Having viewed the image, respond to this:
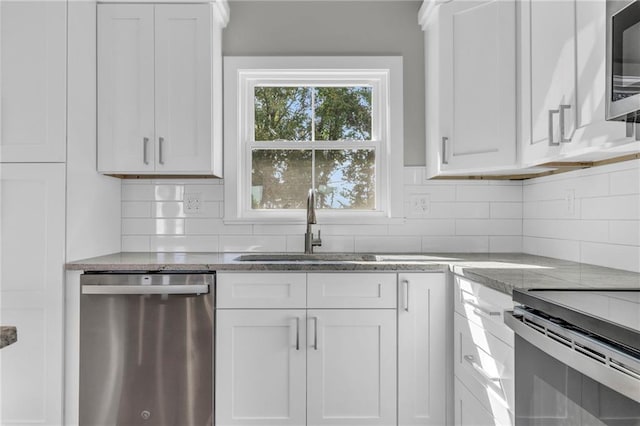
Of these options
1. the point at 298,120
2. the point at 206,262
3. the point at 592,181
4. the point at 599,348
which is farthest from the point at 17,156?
the point at 592,181

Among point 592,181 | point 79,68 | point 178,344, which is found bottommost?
point 178,344

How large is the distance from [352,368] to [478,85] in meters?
1.51

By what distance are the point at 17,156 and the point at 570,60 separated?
7.78 feet

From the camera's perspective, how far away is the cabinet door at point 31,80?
1.94 meters

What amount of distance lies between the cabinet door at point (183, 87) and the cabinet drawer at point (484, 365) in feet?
5.05

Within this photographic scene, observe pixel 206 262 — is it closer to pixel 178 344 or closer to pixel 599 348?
pixel 178 344

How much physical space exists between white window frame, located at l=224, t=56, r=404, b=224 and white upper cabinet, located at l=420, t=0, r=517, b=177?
0.26 meters

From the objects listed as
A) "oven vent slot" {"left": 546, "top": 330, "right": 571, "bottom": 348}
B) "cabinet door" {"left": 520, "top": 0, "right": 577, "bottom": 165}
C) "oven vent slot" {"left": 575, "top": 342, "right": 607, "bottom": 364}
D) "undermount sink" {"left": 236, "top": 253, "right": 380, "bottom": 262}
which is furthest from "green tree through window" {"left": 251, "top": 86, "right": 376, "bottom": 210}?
"oven vent slot" {"left": 575, "top": 342, "right": 607, "bottom": 364}

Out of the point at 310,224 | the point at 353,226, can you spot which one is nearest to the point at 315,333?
the point at 310,224

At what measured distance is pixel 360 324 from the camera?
76.8 inches

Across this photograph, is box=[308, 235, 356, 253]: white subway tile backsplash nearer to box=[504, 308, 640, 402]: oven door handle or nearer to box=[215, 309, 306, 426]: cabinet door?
box=[215, 309, 306, 426]: cabinet door

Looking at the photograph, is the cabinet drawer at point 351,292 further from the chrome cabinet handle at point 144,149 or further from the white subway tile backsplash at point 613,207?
the chrome cabinet handle at point 144,149

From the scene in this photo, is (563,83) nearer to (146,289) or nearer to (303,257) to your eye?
(303,257)

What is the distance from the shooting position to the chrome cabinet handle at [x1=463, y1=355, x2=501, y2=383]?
1508 mm
